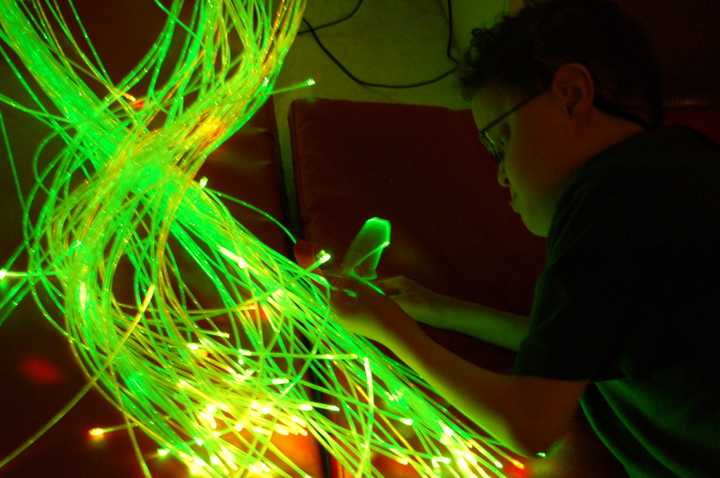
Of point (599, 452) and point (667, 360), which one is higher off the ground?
point (667, 360)

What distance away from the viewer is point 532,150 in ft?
2.93

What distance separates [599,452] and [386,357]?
0.36m

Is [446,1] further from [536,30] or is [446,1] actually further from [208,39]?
[208,39]

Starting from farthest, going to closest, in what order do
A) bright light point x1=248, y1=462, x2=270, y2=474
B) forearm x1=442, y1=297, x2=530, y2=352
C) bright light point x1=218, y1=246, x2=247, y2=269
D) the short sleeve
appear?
forearm x1=442, y1=297, x2=530, y2=352, bright light point x1=218, y1=246, x2=247, y2=269, bright light point x1=248, y1=462, x2=270, y2=474, the short sleeve

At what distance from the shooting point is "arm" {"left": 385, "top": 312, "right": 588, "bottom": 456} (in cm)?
70

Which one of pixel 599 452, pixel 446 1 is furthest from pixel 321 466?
pixel 446 1

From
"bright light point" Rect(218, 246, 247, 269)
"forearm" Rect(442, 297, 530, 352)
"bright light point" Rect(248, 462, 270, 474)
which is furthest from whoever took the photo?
"forearm" Rect(442, 297, 530, 352)

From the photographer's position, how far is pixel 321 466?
921mm

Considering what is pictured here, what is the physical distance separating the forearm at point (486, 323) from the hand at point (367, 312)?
152mm

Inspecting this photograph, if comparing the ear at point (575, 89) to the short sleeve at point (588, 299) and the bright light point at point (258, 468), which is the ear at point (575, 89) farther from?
the bright light point at point (258, 468)

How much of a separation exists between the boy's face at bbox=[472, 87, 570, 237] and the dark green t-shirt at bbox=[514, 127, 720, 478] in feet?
0.45

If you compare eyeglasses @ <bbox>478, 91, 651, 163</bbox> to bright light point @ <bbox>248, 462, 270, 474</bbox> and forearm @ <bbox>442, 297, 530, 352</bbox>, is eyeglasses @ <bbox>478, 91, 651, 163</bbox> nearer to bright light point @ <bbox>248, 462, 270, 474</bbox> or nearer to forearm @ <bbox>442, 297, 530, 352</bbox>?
forearm @ <bbox>442, 297, 530, 352</bbox>

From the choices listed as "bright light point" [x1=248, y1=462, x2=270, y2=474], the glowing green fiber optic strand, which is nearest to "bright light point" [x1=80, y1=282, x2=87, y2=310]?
the glowing green fiber optic strand

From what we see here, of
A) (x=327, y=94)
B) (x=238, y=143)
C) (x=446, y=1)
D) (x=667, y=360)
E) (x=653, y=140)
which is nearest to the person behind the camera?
(x=667, y=360)
